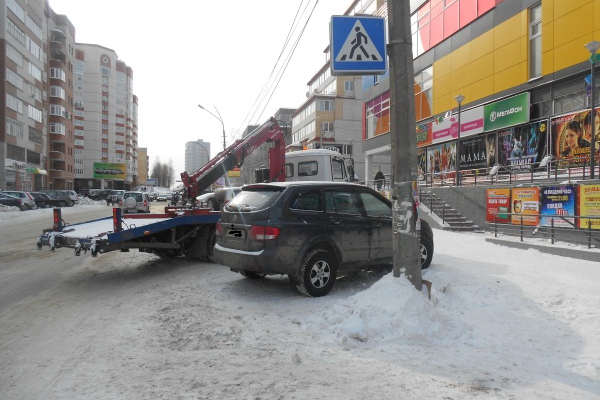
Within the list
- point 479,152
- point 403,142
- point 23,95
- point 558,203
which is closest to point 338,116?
point 479,152

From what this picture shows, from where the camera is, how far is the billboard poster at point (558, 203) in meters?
12.0

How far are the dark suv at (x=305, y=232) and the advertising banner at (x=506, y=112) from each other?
16.4 m

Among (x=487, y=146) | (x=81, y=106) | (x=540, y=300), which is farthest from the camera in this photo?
(x=81, y=106)

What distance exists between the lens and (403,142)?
216 inches

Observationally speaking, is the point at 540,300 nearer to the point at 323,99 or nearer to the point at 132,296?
the point at 132,296

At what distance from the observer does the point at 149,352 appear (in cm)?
432

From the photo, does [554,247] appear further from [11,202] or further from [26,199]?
[26,199]

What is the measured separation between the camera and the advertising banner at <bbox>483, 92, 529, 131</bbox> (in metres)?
20.2

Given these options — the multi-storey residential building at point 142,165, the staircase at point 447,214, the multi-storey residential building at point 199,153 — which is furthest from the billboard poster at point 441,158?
the multi-storey residential building at point 142,165

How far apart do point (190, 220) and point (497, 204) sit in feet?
37.2

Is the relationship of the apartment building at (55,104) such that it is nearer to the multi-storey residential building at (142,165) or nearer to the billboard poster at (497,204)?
the multi-storey residential building at (142,165)

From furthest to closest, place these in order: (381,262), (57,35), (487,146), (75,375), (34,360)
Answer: (57,35) < (487,146) < (381,262) < (34,360) < (75,375)

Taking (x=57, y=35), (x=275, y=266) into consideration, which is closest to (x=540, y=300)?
(x=275, y=266)

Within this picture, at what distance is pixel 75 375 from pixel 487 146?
928 inches
